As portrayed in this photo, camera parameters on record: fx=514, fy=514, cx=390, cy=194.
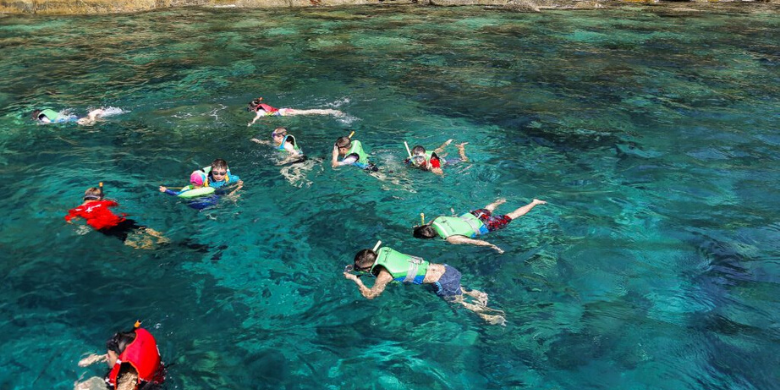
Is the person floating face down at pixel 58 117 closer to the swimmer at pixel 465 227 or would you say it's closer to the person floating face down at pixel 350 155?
the person floating face down at pixel 350 155

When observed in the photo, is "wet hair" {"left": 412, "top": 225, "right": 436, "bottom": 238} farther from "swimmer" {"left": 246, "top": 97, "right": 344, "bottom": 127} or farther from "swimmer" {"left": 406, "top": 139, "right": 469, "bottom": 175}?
"swimmer" {"left": 246, "top": 97, "right": 344, "bottom": 127}

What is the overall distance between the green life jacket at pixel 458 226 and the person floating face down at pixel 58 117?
32.6 ft

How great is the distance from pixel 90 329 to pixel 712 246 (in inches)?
349

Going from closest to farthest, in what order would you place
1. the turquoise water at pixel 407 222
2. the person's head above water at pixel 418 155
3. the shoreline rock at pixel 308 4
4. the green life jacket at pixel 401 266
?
the turquoise water at pixel 407 222 < the green life jacket at pixel 401 266 < the person's head above water at pixel 418 155 < the shoreline rock at pixel 308 4

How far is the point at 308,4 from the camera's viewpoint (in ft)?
93.7

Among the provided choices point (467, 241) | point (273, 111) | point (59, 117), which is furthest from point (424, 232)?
point (59, 117)

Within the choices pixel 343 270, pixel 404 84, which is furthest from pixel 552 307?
pixel 404 84

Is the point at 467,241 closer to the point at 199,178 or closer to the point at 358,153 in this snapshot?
the point at 358,153

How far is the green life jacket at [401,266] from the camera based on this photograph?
261 inches

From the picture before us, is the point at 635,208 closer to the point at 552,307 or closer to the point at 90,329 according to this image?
the point at 552,307

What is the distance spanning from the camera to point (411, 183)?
10.0 meters

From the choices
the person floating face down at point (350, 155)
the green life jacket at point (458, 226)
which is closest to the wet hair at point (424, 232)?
the green life jacket at point (458, 226)

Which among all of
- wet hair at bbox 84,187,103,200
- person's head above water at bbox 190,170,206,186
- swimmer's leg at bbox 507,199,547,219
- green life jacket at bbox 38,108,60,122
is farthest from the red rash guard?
swimmer's leg at bbox 507,199,547,219

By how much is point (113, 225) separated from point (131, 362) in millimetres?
3724
